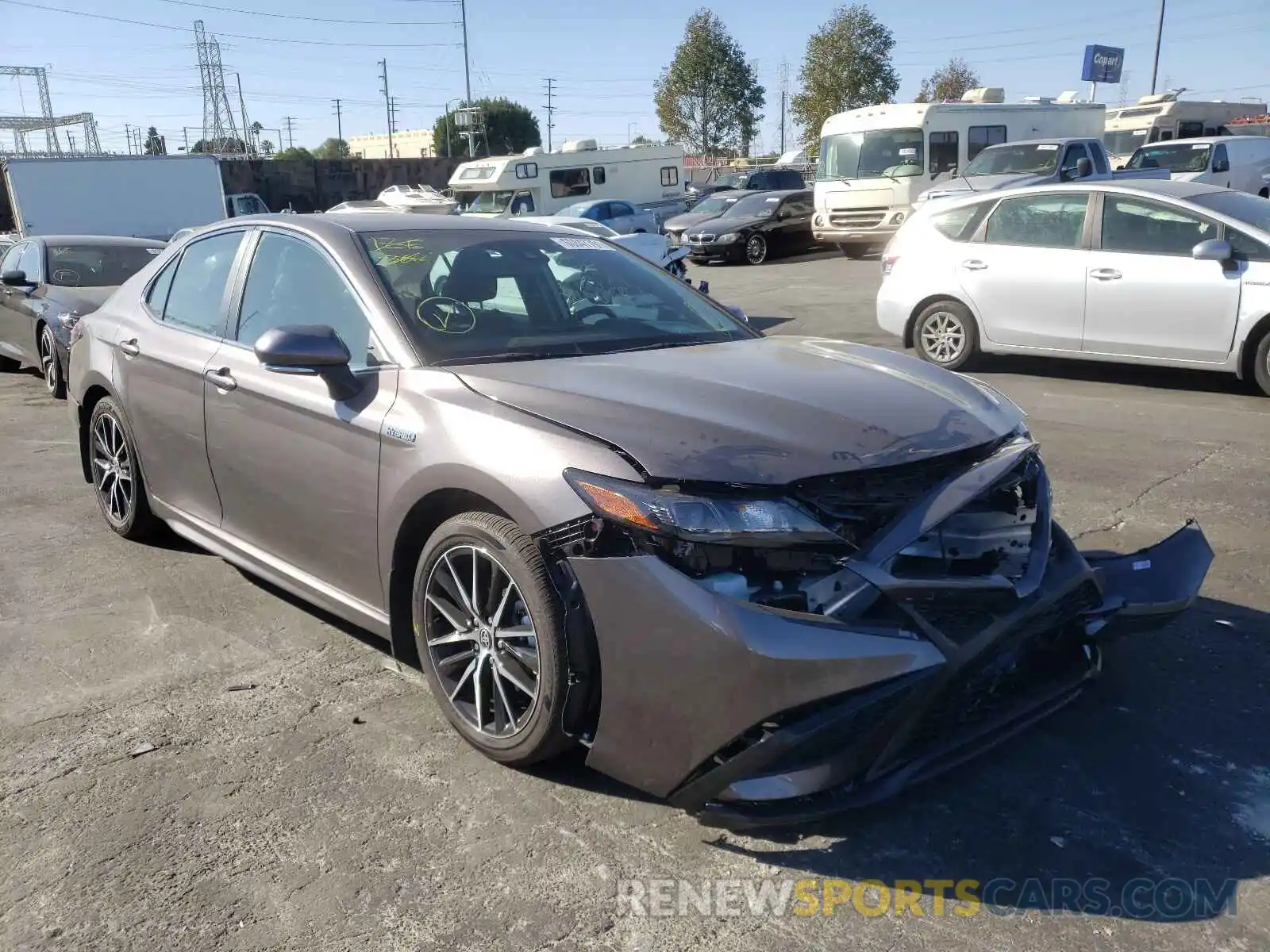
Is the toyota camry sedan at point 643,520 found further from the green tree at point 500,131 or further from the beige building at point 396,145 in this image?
the beige building at point 396,145

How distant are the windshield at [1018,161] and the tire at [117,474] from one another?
1600 centimetres

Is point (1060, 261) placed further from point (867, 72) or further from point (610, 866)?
point (867, 72)

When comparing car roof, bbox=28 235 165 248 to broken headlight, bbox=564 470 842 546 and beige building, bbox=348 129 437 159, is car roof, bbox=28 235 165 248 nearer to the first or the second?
broken headlight, bbox=564 470 842 546

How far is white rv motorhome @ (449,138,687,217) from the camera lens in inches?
1027

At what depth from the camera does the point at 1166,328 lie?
826cm

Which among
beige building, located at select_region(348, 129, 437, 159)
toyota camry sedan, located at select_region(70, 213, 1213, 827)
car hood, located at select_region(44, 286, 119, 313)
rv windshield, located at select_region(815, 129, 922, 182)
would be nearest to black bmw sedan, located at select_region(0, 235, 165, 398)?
car hood, located at select_region(44, 286, 119, 313)

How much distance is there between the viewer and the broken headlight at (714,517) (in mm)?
2656

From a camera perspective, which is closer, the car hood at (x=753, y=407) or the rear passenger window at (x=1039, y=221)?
the car hood at (x=753, y=407)

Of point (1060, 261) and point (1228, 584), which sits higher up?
point (1060, 261)

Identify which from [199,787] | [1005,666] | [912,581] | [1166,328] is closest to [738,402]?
[912,581]

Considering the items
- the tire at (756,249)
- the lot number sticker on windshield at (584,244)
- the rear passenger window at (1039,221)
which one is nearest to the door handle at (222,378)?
the lot number sticker on windshield at (584,244)

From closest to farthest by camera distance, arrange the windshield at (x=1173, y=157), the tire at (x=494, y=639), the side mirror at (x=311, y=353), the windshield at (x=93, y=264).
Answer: the tire at (x=494, y=639), the side mirror at (x=311, y=353), the windshield at (x=93, y=264), the windshield at (x=1173, y=157)

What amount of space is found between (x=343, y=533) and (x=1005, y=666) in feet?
6.93

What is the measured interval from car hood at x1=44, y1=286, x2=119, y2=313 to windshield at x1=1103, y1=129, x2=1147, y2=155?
2680 cm
